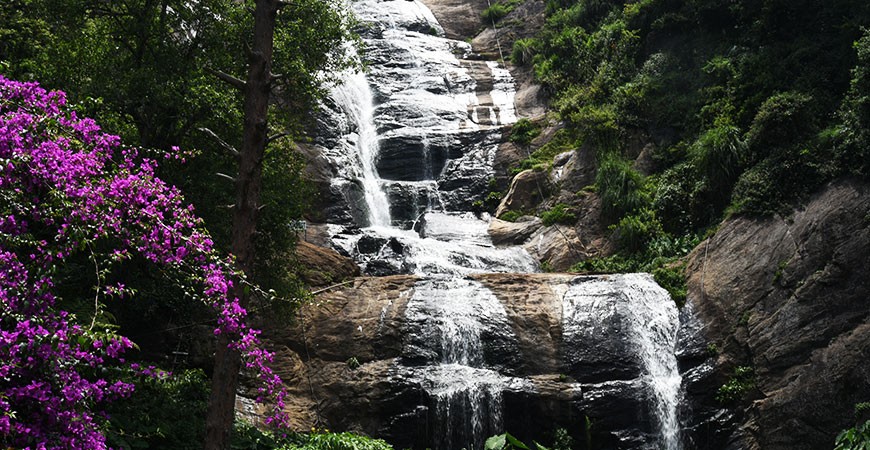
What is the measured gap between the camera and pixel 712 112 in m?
22.0

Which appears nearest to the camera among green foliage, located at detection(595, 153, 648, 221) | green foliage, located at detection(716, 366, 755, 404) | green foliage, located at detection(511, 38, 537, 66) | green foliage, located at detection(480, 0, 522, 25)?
green foliage, located at detection(716, 366, 755, 404)

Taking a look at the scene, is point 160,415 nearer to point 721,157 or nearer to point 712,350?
point 712,350

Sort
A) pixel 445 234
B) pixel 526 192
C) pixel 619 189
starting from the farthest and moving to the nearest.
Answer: pixel 526 192
pixel 445 234
pixel 619 189

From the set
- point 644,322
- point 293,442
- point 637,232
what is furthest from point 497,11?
point 293,442

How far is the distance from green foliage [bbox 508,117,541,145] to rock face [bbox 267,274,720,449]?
36.1ft

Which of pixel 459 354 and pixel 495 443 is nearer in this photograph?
pixel 495 443

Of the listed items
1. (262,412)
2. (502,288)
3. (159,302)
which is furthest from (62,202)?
(502,288)

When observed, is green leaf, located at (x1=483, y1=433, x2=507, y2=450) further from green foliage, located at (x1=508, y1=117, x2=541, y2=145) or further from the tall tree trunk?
green foliage, located at (x1=508, y1=117, x2=541, y2=145)

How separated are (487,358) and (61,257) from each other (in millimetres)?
10347

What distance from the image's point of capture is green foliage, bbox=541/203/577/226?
74.5ft

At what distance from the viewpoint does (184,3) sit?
15.0 m

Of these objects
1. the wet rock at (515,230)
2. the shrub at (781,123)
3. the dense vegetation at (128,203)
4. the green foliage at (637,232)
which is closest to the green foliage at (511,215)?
the wet rock at (515,230)

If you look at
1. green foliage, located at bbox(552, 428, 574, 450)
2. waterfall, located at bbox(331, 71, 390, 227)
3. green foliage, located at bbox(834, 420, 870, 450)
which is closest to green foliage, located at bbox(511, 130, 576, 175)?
waterfall, located at bbox(331, 71, 390, 227)

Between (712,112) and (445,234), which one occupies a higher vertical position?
(712,112)
